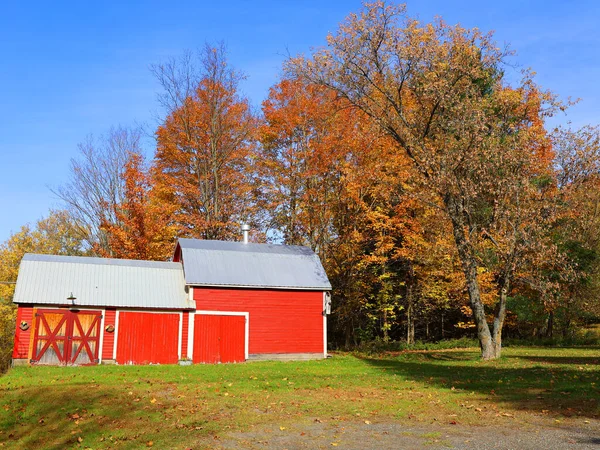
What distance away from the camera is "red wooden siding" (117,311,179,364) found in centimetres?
2361

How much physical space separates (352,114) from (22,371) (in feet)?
79.0

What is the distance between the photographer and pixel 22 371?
20.4 metres

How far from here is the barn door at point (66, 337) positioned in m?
22.6

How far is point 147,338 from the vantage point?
23.9 m

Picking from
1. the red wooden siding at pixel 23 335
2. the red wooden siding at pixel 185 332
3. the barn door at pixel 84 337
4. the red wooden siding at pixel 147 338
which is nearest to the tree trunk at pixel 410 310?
the red wooden siding at pixel 185 332

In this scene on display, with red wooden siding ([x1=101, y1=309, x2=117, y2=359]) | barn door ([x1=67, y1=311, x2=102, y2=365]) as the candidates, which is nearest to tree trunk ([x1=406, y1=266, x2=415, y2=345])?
red wooden siding ([x1=101, y1=309, x2=117, y2=359])

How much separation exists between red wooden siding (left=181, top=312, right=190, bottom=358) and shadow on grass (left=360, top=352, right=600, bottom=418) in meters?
7.93

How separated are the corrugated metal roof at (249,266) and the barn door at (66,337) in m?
4.36

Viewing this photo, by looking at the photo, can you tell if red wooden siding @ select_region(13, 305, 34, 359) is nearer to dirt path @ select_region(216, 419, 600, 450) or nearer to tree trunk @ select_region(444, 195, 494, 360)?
dirt path @ select_region(216, 419, 600, 450)

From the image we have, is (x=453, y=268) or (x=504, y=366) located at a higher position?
(x=453, y=268)

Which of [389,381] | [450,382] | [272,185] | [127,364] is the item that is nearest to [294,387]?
[389,381]

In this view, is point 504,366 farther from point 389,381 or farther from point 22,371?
point 22,371

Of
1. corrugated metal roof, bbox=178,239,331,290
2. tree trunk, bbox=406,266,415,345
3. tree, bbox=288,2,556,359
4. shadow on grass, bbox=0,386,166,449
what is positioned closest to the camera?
shadow on grass, bbox=0,386,166,449

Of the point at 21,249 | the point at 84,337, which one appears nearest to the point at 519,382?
the point at 84,337
